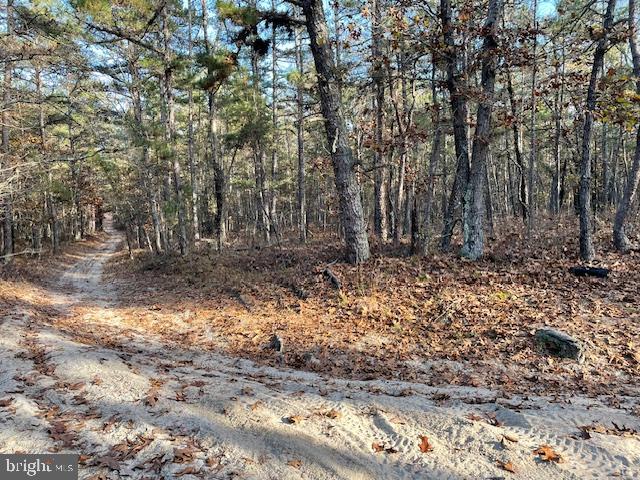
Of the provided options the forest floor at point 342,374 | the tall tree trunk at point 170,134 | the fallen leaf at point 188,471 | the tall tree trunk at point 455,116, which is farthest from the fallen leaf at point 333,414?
the tall tree trunk at point 170,134

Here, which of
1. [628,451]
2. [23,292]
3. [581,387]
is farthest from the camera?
[23,292]

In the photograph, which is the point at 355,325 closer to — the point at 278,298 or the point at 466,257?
the point at 278,298

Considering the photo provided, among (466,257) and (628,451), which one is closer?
(628,451)

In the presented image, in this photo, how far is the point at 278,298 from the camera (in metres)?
10.0

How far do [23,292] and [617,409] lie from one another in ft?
49.6

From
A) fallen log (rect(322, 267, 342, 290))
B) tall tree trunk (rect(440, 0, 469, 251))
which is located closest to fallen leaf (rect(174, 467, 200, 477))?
fallen log (rect(322, 267, 342, 290))

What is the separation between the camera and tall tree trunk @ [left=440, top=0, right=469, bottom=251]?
32.3ft

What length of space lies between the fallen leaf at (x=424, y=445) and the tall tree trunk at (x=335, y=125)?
21.8ft

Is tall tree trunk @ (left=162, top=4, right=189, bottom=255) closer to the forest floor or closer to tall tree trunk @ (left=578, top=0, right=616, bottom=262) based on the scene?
the forest floor

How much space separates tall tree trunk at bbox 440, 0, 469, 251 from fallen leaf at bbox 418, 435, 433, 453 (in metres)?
7.73

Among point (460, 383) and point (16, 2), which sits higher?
point (16, 2)

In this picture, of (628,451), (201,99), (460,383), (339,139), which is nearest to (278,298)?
(339,139)

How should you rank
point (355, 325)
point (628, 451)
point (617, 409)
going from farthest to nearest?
point (355, 325)
point (617, 409)
point (628, 451)

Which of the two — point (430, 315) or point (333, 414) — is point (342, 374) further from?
point (430, 315)
